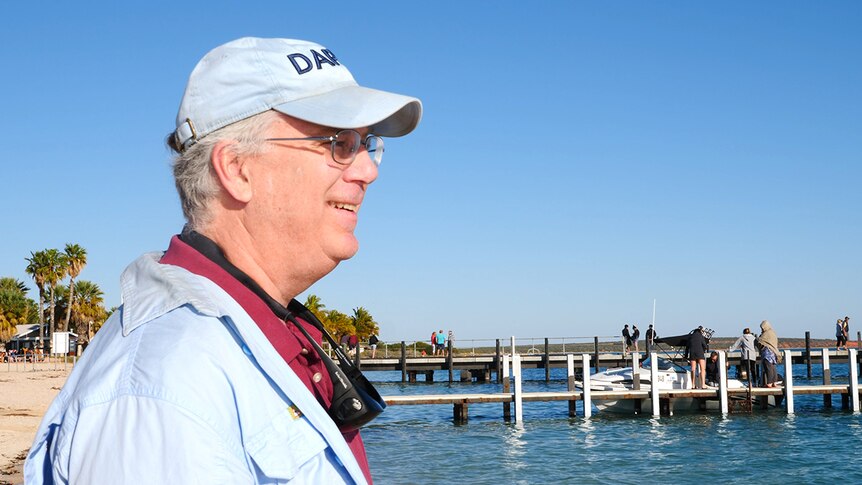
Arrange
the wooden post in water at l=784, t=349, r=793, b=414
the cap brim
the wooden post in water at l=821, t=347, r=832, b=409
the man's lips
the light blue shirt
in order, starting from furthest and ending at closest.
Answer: the wooden post in water at l=821, t=347, r=832, b=409, the wooden post in water at l=784, t=349, r=793, b=414, the man's lips, the cap brim, the light blue shirt

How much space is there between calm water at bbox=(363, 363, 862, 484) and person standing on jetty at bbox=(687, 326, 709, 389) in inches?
52.5

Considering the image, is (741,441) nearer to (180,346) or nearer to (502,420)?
(502,420)

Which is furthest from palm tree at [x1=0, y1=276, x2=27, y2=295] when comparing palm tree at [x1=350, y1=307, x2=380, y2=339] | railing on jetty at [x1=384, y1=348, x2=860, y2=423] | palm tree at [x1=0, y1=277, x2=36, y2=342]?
railing on jetty at [x1=384, y1=348, x2=860, y2=423]

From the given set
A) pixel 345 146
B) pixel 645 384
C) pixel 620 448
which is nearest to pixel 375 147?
pixel 345 146

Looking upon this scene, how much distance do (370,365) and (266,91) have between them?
4270 centimetres

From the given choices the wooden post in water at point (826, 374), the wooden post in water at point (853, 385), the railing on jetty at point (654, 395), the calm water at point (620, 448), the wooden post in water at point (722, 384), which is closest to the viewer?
the calm water at point (620, 448)

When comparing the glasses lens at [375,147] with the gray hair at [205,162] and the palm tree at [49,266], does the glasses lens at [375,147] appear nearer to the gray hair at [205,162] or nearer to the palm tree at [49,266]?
the gray hair at [205,162]

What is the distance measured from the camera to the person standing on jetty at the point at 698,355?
24.4 meters

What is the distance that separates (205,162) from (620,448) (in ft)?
71.9

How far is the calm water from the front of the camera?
757 inches

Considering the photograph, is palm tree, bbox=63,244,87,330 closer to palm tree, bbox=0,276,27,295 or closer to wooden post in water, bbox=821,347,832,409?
palm tree, bbox=0,276,27,295

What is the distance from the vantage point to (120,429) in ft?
3.83

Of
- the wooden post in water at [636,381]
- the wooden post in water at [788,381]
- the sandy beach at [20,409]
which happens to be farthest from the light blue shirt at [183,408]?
the wooden post in water at [636,381]

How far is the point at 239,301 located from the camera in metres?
1.54
